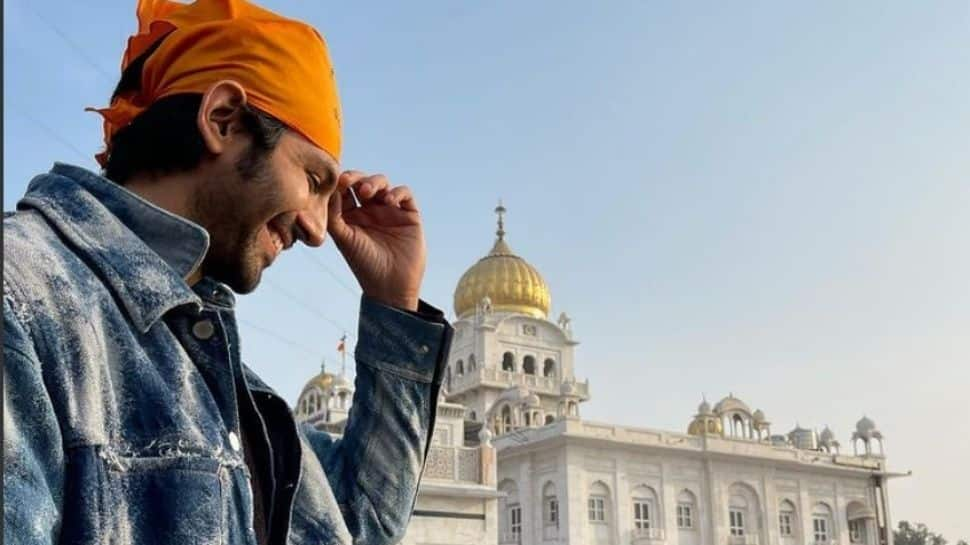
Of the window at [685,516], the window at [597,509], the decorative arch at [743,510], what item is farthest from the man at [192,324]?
the decorative arch at [743,510]

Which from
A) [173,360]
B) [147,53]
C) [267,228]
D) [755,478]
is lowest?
[173,360]

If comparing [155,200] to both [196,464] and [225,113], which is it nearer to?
[225,113]

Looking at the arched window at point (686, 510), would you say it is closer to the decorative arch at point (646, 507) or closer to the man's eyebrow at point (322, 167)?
the decorative arch at point (646, 507)

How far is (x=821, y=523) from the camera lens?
89.3ft

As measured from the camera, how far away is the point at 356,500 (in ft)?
4.66

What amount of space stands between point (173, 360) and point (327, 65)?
445mm

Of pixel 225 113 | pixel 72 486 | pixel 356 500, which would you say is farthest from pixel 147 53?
pixel 356 500

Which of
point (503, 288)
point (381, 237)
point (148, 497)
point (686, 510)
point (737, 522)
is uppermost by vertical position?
point (503, 288)

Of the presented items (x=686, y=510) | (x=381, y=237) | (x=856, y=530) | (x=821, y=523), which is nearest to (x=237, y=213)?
(x=381, y=237)

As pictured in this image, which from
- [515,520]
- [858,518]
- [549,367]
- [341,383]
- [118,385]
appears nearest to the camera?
[118,385]

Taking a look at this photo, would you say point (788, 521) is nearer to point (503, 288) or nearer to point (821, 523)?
point (821, 523)

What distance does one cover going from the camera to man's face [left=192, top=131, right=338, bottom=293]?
1003 mm

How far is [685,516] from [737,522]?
1.60m


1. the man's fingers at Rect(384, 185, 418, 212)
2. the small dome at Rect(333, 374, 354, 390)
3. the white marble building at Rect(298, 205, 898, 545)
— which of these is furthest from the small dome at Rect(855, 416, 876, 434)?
the man's fingers at Rect(384, 185, 418, 212)
